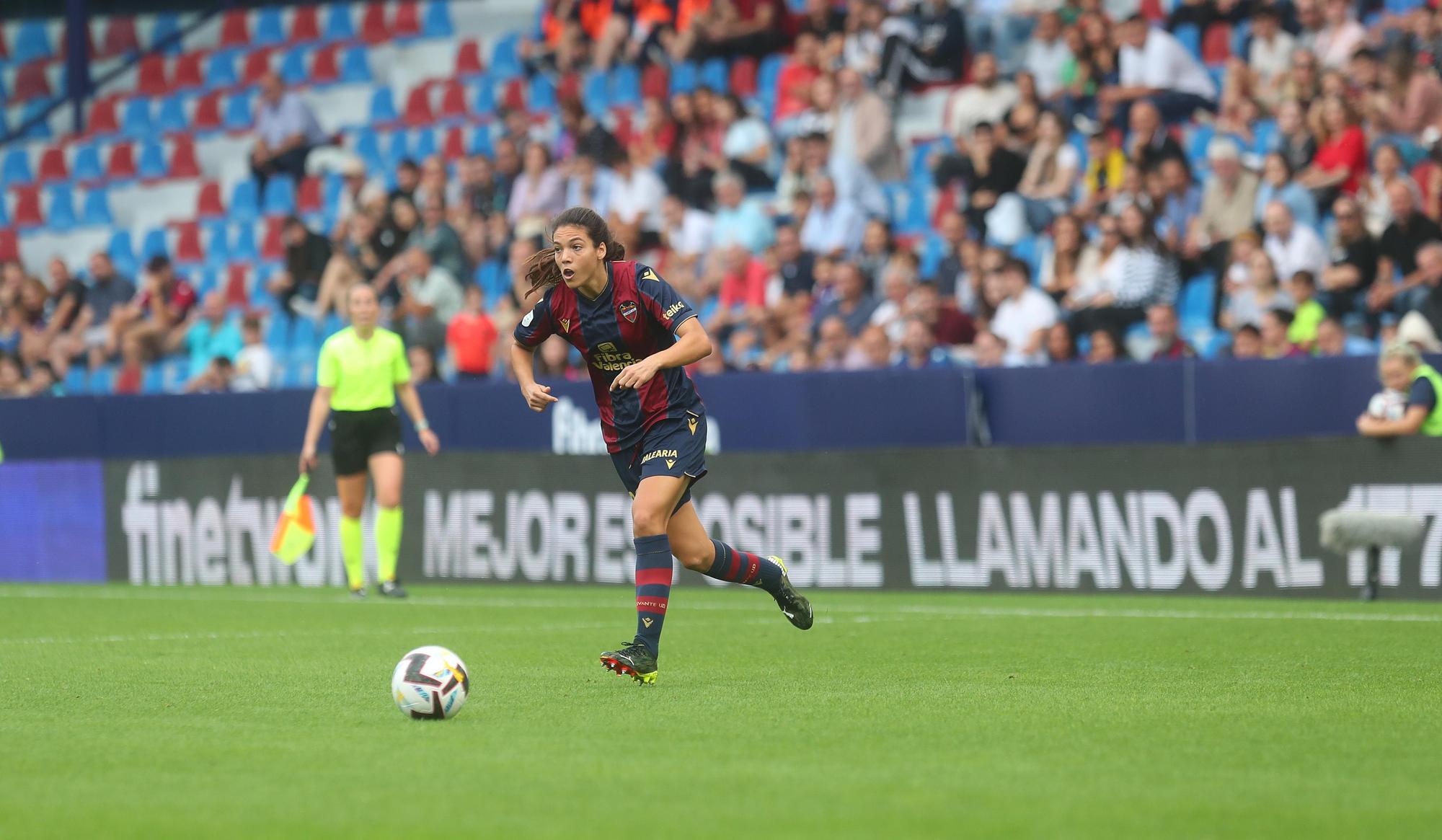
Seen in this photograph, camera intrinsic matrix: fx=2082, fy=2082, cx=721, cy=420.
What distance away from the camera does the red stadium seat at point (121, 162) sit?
27.8m

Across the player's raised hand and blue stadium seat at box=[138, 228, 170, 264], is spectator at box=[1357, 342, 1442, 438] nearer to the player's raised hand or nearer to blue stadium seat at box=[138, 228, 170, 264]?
the player's raised hand

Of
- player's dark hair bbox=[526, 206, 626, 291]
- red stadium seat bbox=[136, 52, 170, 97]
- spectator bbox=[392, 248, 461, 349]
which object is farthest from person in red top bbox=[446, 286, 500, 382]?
red stadium seat bbox=[136, 52, 170, 97]

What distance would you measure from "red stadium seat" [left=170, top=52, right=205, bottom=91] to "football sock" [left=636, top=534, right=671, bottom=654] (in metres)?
21.1

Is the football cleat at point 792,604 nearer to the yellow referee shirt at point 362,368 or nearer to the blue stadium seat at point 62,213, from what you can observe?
the yellow referee shirt at point 362,368

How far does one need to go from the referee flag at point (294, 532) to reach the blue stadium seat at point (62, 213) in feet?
39.1

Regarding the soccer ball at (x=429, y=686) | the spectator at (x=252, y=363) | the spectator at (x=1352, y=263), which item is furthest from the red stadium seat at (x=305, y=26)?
the soccer ball at (x=429, y=686)

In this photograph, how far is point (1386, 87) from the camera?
17.0 metres

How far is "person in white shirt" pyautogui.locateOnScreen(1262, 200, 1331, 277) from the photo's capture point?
16.3m

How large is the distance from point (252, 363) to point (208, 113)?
7.63 metres

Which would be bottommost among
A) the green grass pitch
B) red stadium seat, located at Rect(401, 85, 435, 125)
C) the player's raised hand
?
the green grass pitch

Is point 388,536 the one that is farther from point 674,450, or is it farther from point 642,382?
point 642,382

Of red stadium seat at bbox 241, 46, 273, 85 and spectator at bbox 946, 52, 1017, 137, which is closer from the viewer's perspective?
spectator at bbox 946, 52, 1017, 137

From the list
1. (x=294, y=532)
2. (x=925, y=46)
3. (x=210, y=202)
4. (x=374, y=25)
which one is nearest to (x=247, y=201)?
(x=210, y=202)

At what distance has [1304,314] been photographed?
15570mm
